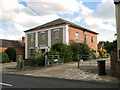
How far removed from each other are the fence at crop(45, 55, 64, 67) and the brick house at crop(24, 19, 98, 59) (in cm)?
555

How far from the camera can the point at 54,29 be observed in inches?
937

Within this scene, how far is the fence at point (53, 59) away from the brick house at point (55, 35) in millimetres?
5552

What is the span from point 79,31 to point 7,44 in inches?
702

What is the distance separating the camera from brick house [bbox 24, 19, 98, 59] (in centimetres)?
2231

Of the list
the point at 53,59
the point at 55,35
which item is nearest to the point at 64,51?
the point at 53,59

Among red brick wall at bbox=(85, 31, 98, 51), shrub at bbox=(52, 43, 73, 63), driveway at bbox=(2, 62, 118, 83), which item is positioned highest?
red brick wall at bbox=(85, 31, 98, 51)

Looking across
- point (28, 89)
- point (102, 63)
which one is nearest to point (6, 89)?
point (28, 89)

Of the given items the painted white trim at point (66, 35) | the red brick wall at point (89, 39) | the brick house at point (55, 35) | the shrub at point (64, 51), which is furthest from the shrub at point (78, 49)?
the red brick wall at point (89, 39)

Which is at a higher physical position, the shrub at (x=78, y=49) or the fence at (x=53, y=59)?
the shrub at (x=78, y=49)

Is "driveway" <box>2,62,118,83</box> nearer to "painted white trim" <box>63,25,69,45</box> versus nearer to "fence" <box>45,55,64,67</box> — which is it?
"fence" <box>45,55,64,67</box>

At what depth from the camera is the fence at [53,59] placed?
575 inches

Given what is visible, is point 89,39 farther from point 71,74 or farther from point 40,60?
point 71,74

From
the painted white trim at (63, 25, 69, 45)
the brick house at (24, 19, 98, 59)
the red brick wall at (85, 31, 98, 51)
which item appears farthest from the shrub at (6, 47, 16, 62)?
the red brick wall at (85, 31, 98, 51)

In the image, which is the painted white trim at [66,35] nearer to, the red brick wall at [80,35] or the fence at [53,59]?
the red brick wall at [80,35]
